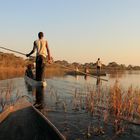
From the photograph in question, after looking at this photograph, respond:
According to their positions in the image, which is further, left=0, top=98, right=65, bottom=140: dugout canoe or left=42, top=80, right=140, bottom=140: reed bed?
left=42, top=80, right=140, bottom=140: reed bed

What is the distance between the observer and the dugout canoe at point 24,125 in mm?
6076

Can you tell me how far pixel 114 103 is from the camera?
31.4 feet

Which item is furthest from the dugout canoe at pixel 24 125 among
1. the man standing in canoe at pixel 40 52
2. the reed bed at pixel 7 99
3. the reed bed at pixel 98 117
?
the man standing in canoe at pixel 40 52

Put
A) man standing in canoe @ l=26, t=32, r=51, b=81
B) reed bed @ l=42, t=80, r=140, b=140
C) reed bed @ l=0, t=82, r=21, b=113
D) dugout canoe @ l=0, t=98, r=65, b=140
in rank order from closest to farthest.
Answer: dugout canoe @ l=0, t=98, r=65, b=140
reed bed @ l=42, t=80, r=140, b=140
reed bed @ l=0, t=82, r=21, b=113
man standing in canoe @ l=26, t=32, r=51, b=81

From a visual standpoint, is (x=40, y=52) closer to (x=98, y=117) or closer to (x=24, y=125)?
(x=98, y=117)

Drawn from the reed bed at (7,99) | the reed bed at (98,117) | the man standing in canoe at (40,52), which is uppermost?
the man standing in canoe at (40,52)

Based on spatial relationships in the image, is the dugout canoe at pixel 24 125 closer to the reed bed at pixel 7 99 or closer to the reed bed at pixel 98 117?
the reed bed at pixel 98 117

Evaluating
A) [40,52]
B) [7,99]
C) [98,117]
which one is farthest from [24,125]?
[40,52]

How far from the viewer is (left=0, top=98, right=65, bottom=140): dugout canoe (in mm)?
6076

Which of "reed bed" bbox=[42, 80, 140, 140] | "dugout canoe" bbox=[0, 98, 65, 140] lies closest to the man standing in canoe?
"reed bed" bbox=[42, 80, 140, 140]

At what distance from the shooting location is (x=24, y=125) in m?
7.17

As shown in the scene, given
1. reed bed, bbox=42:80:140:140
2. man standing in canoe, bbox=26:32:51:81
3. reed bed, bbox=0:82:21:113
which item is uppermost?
man standing in canoe, bbox=26:32:51:81

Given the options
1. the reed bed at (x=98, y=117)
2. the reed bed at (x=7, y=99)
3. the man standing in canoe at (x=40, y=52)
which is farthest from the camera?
the man standing in canoe at (x=40, y=52)

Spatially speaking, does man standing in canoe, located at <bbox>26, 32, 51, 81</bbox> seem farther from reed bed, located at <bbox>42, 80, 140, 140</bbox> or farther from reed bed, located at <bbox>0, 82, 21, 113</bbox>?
reed bed, located at <bbox>42, 80, 140, 140</bbox>
